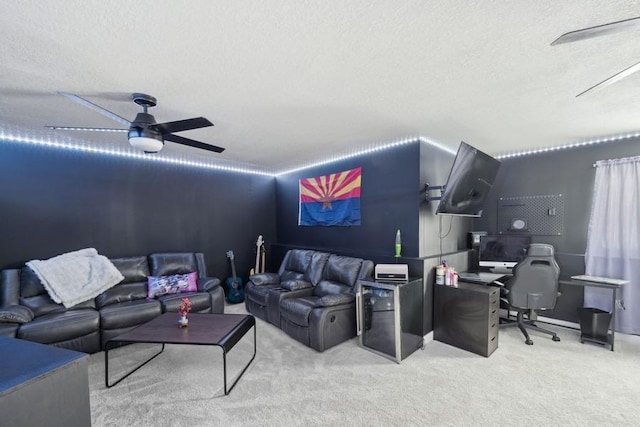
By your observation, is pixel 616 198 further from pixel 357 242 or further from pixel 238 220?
pixel 238 220

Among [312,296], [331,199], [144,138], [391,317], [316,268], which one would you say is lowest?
[312,296]

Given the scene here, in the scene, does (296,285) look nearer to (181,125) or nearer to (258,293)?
(258,293)

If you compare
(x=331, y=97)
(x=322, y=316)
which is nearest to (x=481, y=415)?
(x=322, y=316)

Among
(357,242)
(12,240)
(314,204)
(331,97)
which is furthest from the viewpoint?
(314,204)

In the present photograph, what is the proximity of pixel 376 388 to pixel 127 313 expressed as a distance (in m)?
2.69

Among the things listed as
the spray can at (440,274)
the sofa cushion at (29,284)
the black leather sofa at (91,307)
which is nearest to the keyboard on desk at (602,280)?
the spray can at (440,274)

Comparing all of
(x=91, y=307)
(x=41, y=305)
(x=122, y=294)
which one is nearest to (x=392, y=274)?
(x=122, y=294)

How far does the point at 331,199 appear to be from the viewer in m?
4.22

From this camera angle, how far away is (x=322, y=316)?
111 inches

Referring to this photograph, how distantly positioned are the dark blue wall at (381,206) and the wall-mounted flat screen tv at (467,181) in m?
0.36

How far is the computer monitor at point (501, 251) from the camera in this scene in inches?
141

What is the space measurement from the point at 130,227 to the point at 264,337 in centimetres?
251

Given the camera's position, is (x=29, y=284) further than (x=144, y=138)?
Yes

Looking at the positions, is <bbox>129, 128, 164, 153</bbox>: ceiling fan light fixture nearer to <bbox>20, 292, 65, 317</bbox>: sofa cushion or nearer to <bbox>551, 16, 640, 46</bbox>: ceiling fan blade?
<bbox>20, 292, 65, 317</bbox>: sofa cushion
